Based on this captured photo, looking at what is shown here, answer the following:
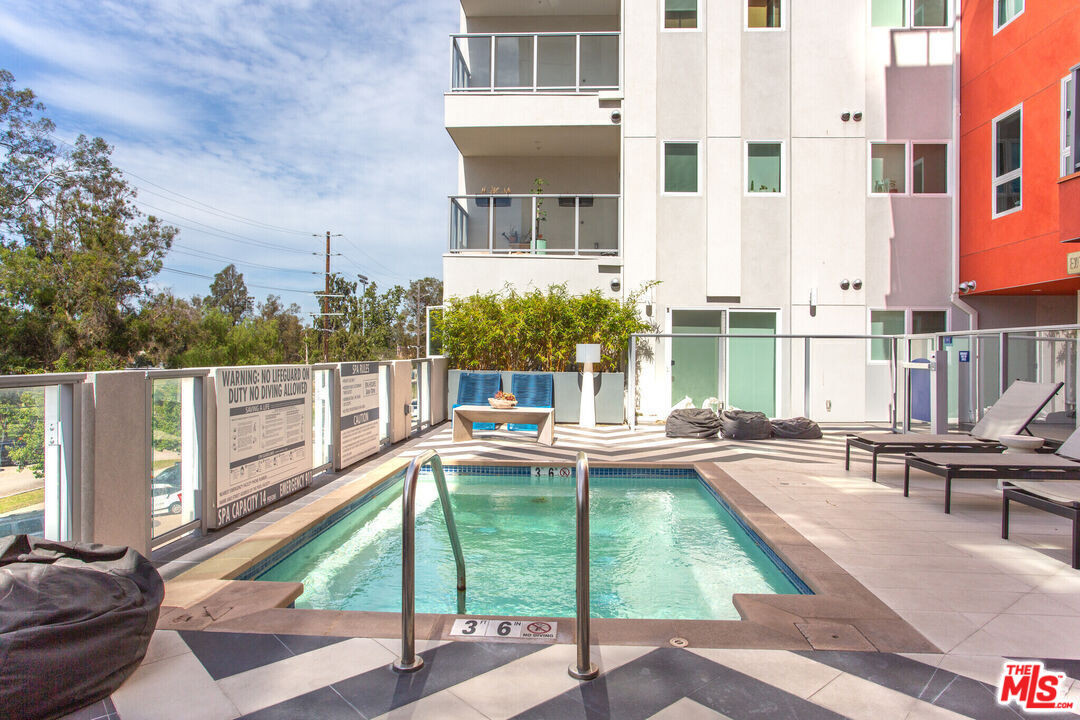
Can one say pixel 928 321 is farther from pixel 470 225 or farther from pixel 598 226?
pixel 470 225

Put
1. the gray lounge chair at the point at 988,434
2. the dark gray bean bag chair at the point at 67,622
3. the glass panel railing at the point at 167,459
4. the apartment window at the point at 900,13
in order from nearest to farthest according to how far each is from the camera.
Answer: the dark gray bean bag chair at the point at 67,622 → the glass panel railing at the point at 167,459 → the gray lounge chair at the point at 988,434 → the apartment window at the point at 900,13

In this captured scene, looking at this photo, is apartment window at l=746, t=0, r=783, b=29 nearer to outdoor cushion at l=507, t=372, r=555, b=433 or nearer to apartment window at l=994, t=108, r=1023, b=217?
apartment window at l=994, t=108, r=1023, b=217

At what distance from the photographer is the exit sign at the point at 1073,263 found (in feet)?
26.7

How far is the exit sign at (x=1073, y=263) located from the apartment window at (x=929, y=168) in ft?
10.6

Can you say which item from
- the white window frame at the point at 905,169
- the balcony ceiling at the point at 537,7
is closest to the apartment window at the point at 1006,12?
the white window frame at the point at 905,169

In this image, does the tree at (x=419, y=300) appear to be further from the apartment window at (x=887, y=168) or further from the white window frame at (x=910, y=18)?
the white window frame at (x=910, y=18)

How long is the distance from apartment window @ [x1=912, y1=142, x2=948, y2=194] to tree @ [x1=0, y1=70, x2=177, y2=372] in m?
33.7

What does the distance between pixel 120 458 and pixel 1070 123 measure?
10776 millimetres

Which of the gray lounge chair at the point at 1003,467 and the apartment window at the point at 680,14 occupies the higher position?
the apartment window at the point at 680,14

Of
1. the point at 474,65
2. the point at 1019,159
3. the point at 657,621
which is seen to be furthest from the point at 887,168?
the point at 657,621

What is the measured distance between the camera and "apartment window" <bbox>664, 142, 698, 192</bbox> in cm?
1135

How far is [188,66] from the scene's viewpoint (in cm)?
4866

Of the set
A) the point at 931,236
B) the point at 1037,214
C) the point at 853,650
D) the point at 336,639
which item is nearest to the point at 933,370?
the point at 1037,214

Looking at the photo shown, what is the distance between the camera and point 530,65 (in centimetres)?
1180
